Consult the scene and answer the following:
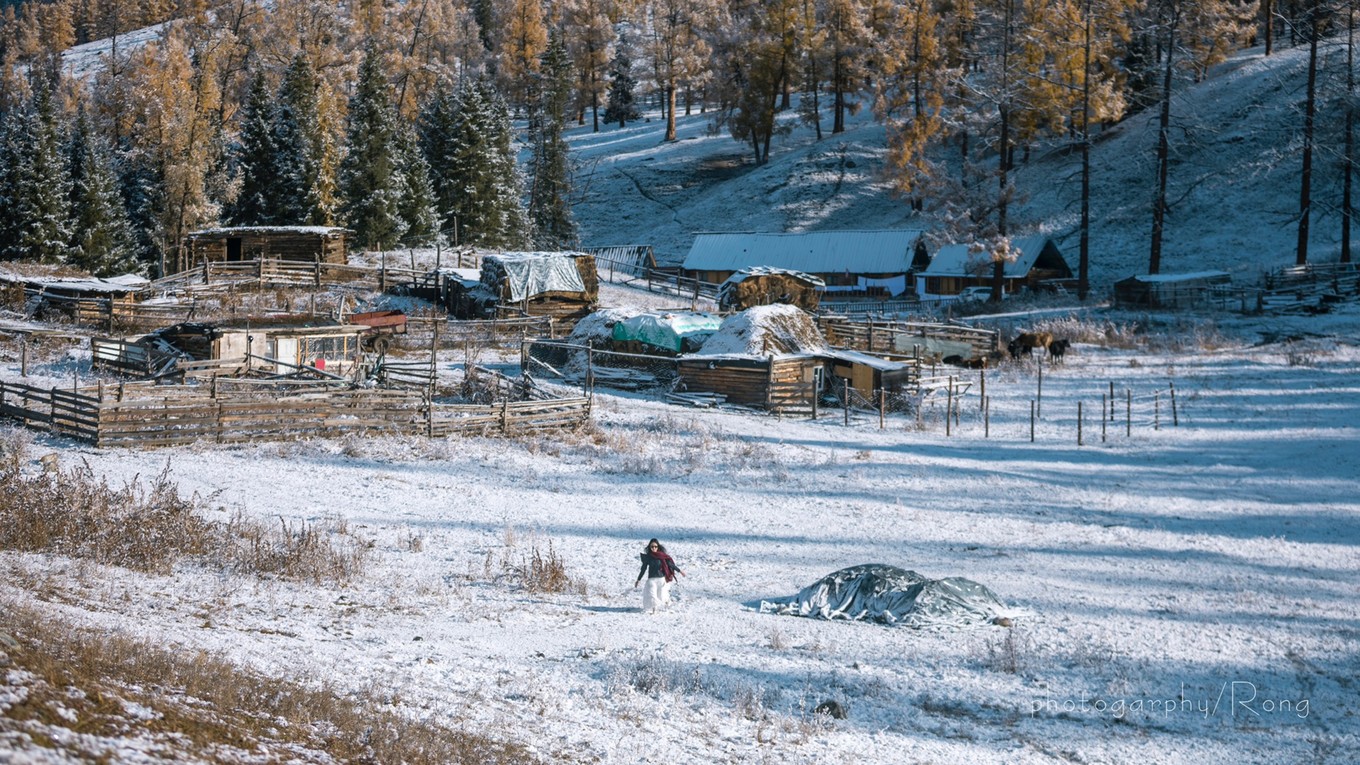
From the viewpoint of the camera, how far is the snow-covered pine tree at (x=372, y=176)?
60.7 meters

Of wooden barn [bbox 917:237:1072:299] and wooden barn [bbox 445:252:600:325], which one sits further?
wooden barn [bbox 917:237:1072:299]

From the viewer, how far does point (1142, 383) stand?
3669cm

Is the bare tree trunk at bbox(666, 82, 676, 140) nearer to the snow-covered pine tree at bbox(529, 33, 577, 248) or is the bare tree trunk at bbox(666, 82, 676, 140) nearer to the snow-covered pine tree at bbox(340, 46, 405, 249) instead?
the snow-covered pine tree at bbox(529, 33, 577, 248)

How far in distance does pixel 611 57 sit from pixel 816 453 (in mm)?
84976

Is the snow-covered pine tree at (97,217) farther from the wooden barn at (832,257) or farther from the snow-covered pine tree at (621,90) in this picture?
the snow-covered pine tree at (621,90)

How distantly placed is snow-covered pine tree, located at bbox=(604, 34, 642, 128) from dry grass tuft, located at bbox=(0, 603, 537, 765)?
101368mm

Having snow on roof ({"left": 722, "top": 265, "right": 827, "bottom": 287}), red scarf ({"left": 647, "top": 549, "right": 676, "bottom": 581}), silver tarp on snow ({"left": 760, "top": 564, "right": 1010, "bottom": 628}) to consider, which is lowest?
silver tarp on snow ({"left": 760, "top": 564, "right": 1010, "bottom": 628})

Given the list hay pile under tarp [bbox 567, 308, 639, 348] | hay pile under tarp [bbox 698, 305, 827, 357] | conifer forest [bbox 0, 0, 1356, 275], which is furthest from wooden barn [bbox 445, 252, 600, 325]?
hay pile under tarp [bbox 698, 305, 827, 357]

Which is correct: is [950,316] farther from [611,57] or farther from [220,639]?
[611,57]

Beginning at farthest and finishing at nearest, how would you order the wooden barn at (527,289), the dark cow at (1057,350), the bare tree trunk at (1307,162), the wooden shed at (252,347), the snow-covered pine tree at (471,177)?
the snow-covered pine tree at (471,177) < the bare tree trunk at (1307,162) < the wooden barn at (527,289) < the dark cow at (1057,350) < the wooden shed at (252,347)

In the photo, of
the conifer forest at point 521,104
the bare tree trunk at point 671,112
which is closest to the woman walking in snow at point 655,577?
the conifer forest at point 521,104

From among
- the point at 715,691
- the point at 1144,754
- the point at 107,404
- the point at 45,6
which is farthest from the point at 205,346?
the point at 45,6

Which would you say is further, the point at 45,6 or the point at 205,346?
the point at 45,6

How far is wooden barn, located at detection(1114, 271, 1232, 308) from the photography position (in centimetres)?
5053
